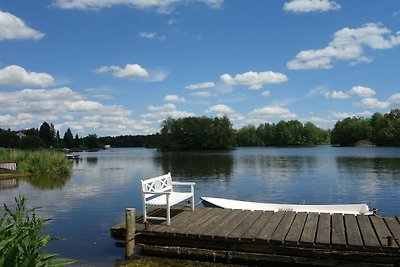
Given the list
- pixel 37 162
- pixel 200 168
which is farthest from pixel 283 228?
pixel 200 168

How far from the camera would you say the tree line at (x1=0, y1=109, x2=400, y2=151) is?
13025 cm

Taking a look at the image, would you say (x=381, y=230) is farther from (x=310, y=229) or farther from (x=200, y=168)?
(x=200, y=168)

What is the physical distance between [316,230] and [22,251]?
7430 mm

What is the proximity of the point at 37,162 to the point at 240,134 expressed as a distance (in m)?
143

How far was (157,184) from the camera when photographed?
38.8 ft

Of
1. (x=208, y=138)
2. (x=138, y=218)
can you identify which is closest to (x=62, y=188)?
(x=138, y=218)

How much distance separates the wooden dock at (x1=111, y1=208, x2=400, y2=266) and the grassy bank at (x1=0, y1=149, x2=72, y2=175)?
3191 cm

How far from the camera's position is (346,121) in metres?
164

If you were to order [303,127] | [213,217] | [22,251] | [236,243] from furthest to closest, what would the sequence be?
[303,127] → [213,217] → [236,243] → [22,251]

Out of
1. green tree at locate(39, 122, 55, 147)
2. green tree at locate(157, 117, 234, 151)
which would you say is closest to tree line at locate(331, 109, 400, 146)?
green tree at locate(157, 117, 234, 151)

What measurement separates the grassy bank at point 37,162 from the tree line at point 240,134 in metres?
83.8

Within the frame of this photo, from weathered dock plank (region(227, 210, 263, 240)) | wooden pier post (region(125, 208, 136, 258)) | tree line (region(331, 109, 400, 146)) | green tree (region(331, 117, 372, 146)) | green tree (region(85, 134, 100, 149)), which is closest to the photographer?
weathered dock plank (region(227, 210, 263, 240))

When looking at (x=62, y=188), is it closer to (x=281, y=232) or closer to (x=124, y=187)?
(x=124, y=187)

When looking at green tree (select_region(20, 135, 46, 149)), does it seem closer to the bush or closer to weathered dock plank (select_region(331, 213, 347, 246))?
weathered dock plank (select_region(331, 213, 347, 246))
